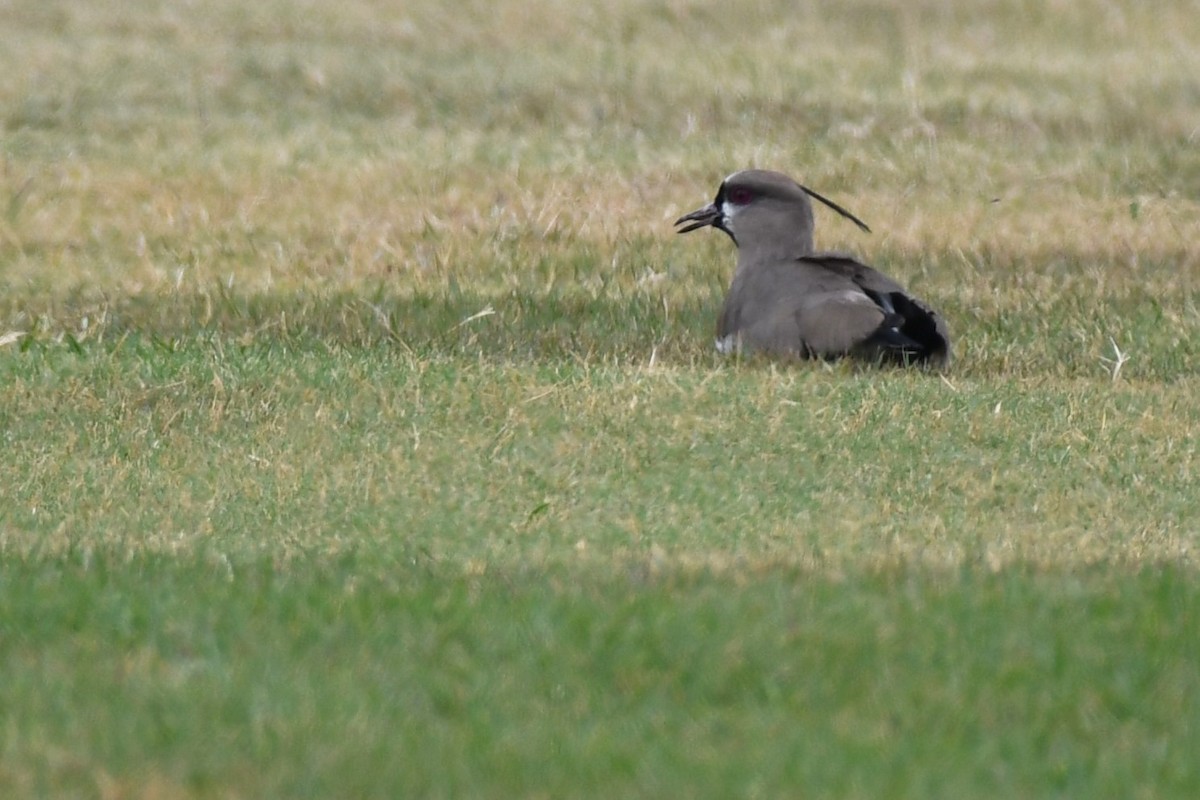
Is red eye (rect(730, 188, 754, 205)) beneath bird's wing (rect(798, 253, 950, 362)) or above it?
above

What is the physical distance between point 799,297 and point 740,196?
2.93ft

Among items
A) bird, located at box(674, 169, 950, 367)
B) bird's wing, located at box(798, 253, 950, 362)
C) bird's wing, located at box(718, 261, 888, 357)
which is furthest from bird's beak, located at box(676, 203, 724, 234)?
bird's wing, located at box(798, 253, 950, 362)

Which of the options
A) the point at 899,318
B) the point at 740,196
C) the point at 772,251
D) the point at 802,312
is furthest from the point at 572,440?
the point at 740,196

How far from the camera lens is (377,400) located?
8.29 meters

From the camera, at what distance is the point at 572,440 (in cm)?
784

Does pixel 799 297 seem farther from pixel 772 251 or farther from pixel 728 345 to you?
pixel 772 251

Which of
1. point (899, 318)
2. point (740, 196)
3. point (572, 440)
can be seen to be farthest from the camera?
point (740, 196)

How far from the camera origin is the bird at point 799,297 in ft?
29.7

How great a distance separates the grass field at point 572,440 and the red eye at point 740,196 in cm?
78

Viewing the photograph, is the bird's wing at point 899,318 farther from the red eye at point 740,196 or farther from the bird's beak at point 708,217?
the bird's beak at point 708,217

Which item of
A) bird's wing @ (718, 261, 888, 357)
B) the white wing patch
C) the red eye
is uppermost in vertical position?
the red eye

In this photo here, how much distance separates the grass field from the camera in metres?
4.70

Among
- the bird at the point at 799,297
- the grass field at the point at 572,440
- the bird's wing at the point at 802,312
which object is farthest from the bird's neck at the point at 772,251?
the grass field at the point at 572,440

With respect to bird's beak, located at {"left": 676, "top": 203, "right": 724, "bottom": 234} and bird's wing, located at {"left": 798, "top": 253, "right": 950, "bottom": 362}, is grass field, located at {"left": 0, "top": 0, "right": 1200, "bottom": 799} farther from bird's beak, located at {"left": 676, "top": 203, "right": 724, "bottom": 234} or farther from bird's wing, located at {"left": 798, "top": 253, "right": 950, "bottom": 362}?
bird's beak, located at {"left": 676, "top": 203, "right": 724, "bottom": 234}
